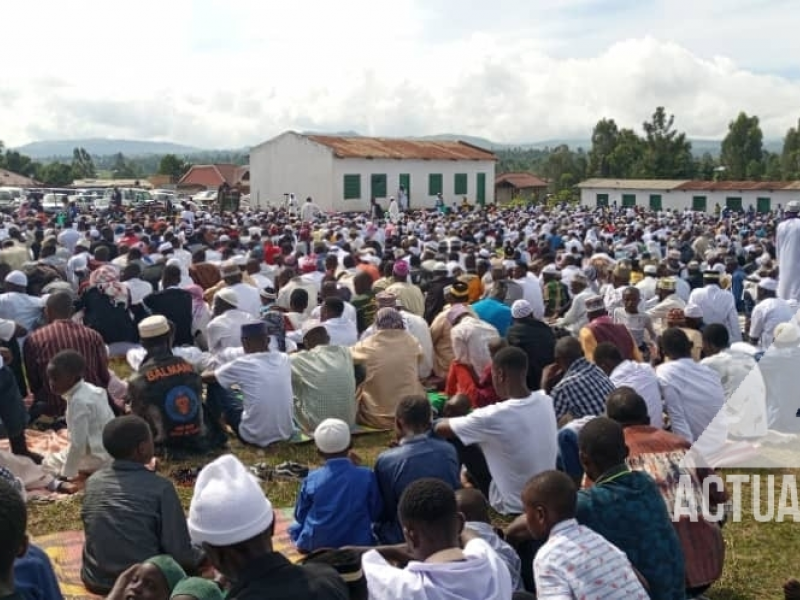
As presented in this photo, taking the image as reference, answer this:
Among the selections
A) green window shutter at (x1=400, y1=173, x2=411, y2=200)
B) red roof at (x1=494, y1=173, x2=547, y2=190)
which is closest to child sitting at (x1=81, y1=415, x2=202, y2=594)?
green window shutter at (x1=400, y1=173, x2=411, y2=200)

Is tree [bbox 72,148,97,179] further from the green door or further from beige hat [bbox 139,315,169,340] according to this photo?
beige hat [bbox 139,315,169,340]

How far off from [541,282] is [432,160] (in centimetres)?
2821

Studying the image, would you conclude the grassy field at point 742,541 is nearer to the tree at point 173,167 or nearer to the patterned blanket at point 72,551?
the patterned blanket at point 72,551

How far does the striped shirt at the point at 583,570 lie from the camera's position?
294cm

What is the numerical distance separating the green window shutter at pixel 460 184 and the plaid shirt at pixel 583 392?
35.6 m

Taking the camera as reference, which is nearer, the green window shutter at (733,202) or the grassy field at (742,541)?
the grassy field at (742,541)

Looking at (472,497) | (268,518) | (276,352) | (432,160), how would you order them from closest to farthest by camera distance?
(268,518) < (472,497) < (276,352) < (432,160)

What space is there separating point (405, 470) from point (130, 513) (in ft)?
4.34

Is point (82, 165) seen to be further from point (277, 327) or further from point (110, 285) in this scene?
point (277, 327)

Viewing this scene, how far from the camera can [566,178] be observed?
57938 mm

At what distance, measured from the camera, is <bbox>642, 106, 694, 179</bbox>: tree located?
5419 centimetres

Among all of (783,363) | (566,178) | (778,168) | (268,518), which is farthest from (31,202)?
(778,168)

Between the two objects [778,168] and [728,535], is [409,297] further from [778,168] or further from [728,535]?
[778,168]

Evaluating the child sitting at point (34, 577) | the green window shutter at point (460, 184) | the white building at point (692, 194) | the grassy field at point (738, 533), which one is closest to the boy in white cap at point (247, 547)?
the child sitting at point (34, 577)
